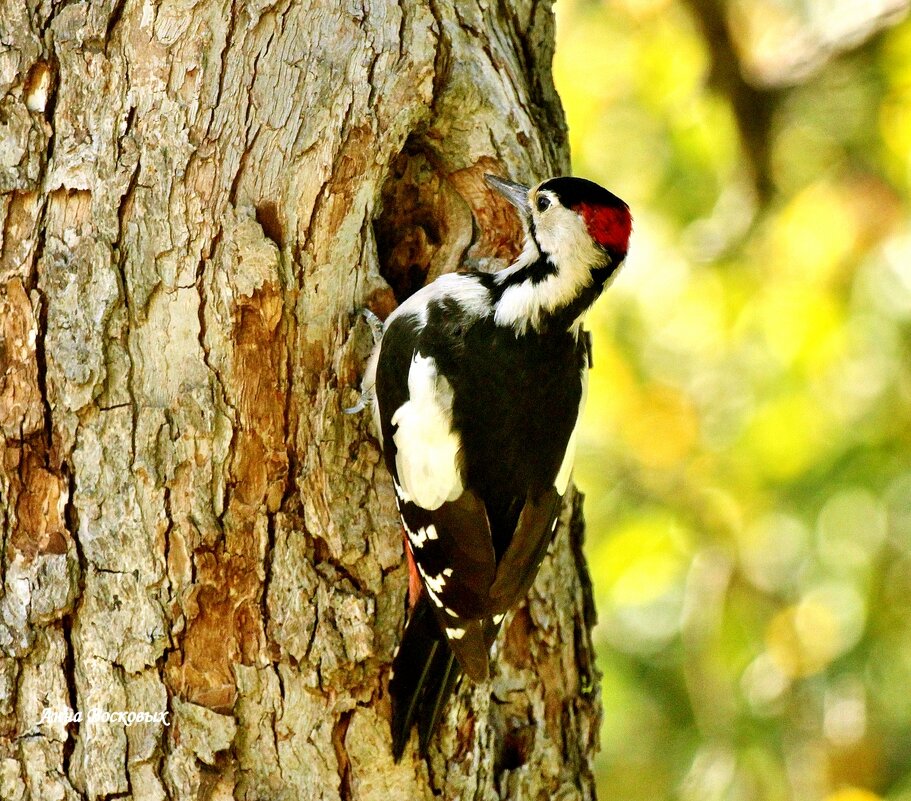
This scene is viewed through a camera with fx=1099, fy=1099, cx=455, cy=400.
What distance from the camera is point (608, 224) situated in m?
2.59

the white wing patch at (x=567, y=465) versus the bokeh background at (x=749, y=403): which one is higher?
the bokeh background at (x=749, y=403)

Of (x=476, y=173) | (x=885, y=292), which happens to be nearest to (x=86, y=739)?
(x=476, y=173)

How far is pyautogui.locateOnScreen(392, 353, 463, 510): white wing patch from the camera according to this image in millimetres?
2373

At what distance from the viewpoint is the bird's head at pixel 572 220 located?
2521mm

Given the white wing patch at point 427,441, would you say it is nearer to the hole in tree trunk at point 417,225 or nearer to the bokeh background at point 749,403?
the hole in tree trunk at point 417,225

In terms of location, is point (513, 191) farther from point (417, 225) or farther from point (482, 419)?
point (482, 419)

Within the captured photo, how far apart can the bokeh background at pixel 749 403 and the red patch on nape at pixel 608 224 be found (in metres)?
1.50

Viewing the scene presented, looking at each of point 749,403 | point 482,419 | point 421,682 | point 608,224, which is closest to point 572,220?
point 608,224

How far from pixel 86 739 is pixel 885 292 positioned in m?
3.01

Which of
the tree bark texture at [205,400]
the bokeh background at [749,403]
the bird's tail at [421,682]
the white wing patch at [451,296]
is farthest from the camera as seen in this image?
the bokeh background at [749,403]

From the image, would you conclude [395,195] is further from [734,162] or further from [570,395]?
[734,162]

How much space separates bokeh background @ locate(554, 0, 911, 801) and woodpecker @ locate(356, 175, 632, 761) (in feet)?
4.98

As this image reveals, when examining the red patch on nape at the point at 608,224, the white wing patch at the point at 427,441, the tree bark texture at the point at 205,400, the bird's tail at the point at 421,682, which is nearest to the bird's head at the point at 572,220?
the red patch on nape at the point at 608,224

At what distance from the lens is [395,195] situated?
8.70 feet
